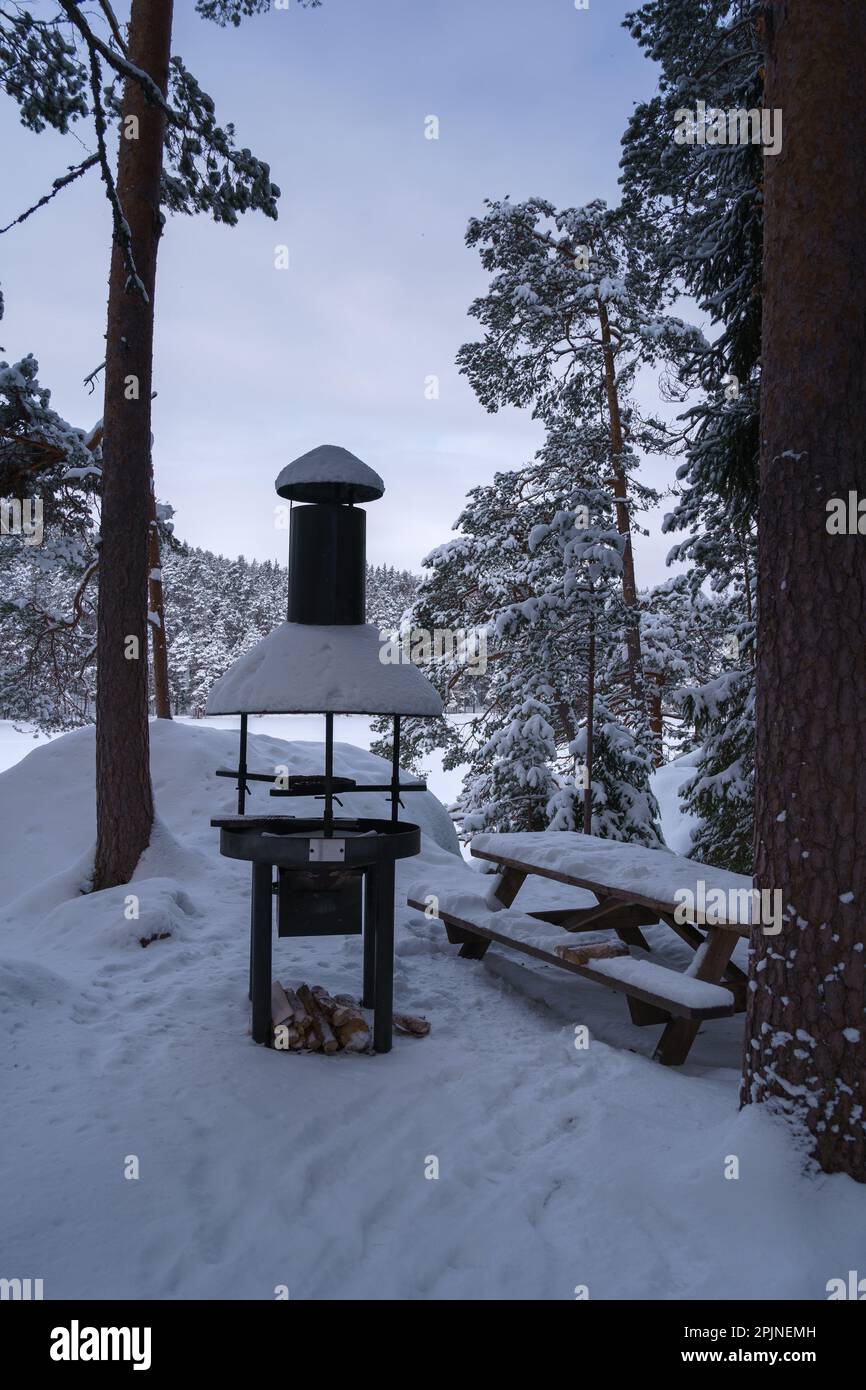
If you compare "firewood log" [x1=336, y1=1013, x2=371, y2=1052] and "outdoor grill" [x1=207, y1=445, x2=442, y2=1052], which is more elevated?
"outdoor grill" [x1=207, y1=445, x2=442, y2=1052]

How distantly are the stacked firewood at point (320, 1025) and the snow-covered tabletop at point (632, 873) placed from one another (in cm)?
135

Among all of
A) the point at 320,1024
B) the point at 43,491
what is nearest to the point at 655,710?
the point at 43,491

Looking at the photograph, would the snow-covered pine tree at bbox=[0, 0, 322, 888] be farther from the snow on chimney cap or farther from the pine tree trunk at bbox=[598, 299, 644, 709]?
the pine tree trunk at bbox=[598, 299, 644, 709]

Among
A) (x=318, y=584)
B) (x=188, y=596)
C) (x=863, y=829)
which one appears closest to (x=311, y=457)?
(x=318, y=584)

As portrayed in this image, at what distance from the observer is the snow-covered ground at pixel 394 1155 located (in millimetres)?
2789

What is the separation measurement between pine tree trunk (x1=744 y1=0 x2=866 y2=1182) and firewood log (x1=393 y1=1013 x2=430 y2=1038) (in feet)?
5.83

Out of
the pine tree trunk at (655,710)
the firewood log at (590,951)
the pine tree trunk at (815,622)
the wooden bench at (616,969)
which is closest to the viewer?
the pine tree trunk at (815,622)

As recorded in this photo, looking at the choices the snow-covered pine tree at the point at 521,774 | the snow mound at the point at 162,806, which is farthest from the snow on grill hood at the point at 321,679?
the snow-covered pine tree at the point at 521,774

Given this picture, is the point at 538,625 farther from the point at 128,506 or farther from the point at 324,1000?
the point at 324,1000

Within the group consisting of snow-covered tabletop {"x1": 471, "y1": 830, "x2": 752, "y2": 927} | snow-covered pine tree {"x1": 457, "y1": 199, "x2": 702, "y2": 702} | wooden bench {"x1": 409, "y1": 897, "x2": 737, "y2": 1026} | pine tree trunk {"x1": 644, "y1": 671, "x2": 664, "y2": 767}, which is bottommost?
wooden bench {"x1": 409, "y1": 897, "x2": 737, "y2": 1026}

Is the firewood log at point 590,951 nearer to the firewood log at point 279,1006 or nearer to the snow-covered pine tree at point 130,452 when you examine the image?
the firewood log at point 279,1006

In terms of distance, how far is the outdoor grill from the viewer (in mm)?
4250

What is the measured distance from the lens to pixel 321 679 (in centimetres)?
432

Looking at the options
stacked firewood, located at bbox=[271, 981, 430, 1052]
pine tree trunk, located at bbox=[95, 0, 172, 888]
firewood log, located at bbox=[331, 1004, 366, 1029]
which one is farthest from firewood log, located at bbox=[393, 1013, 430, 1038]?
pine tree trunk, located at bbox=[95, 0, 172, 888]
